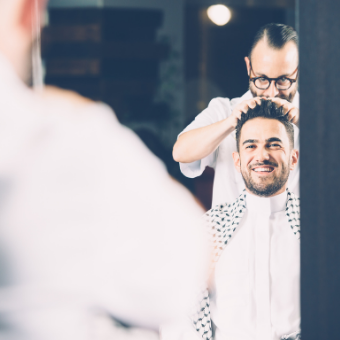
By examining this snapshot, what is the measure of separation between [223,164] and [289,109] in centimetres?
35

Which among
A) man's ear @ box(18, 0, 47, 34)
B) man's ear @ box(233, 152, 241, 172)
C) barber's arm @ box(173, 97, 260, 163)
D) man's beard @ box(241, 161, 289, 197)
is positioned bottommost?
man's beard @ box(241, 161, 289, 197)

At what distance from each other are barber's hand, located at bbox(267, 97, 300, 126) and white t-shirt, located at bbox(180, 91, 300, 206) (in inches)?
0.9

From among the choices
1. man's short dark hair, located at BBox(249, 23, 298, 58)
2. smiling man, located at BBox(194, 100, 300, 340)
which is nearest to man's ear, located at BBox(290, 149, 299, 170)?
smiling man, located at BBox(194, 100, 300, 340)

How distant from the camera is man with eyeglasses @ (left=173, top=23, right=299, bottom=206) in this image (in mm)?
1476

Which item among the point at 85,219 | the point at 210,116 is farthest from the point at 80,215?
the point at 210,116

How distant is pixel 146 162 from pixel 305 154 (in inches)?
25.3

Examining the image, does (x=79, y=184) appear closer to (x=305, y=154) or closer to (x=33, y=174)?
(x=33, y=174)

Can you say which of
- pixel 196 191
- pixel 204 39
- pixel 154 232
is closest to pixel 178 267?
pixel 154 232

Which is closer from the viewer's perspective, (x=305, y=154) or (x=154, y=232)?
(x=305, y=154)

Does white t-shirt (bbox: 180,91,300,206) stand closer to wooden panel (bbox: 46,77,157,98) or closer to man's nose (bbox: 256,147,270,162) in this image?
man's nose (bbox: 256,147,270,162)

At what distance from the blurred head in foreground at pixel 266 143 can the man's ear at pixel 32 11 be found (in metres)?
0.95

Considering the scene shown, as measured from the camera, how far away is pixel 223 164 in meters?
1.54

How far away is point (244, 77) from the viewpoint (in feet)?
4.91

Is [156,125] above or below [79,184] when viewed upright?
above
